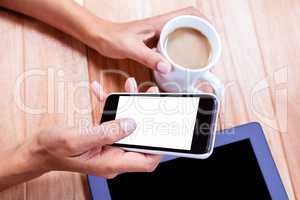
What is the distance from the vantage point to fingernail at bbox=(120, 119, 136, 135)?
1.59ft

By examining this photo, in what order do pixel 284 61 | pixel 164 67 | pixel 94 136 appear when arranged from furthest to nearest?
pixel 284 61 → pixel 164 67 → pixel 94 136

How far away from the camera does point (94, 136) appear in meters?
0.46

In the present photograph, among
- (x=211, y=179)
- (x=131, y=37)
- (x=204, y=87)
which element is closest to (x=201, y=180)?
(x=211, y=179)

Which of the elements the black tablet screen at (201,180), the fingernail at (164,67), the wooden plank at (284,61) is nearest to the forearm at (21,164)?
the black tablet screen at (201,180)

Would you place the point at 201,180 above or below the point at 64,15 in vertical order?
below

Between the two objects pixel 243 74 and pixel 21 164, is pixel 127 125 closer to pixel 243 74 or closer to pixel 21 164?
pixel 21 164

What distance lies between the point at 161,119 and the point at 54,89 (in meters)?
0.19

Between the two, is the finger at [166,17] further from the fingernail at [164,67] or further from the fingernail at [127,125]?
the fingernail at [127,125]

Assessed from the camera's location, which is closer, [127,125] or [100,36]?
[127,125]

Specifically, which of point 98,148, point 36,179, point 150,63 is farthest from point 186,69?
point 36,179

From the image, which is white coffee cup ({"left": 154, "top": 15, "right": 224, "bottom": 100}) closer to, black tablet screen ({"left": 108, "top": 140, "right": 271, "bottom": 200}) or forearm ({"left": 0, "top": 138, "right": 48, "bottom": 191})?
black tablet screen ({"left": 108, "top": 140, "right": 271, "bottom": 200})

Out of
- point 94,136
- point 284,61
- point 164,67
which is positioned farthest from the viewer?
point 284,61

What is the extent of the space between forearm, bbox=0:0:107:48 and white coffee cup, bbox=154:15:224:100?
0.13 metres

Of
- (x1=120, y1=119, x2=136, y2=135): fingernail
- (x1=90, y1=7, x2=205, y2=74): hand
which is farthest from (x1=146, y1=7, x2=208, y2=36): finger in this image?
(x1=120, y1=119, x2=136, y2=135): fingernail
